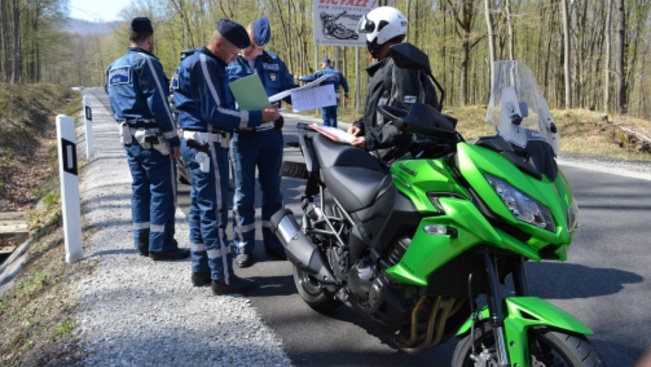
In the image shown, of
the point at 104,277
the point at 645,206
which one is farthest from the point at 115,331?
the point at 645,206

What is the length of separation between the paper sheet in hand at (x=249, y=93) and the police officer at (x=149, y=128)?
3.43 ft

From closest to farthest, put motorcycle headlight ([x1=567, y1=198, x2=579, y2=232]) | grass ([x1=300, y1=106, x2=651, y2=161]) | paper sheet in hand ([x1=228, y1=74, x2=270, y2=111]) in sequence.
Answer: motorcycle headlight ([x1=567, y1=198, x2=579, y2=232]) < paper sheet in hand ([x1=228, y1=74, x2=270, y2=111]) < grass ([x1=300, y1=106, x2=651, y2=161])

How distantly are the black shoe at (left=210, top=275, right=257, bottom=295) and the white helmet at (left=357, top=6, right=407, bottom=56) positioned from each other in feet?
6.99

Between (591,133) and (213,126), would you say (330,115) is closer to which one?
(591,133)

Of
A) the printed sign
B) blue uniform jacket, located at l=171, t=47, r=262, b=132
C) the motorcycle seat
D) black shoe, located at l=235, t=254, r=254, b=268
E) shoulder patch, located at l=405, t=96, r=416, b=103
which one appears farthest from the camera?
the printed sign

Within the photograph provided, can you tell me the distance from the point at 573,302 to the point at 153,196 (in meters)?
3.74

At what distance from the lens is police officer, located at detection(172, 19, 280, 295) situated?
3742 mm

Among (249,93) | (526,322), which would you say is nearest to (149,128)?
(249,93)

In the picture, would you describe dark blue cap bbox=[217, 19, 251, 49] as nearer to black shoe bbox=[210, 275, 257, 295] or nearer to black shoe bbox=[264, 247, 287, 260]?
black shoe bbox=[210, 275, 257, 295]

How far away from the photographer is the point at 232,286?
397cm

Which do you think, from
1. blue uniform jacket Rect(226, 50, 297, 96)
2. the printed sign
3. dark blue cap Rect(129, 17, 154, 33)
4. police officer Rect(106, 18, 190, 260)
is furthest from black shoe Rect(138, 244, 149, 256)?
the printed sign

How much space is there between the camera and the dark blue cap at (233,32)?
3.76m

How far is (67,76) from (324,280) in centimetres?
11346

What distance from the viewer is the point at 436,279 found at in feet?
7.70
